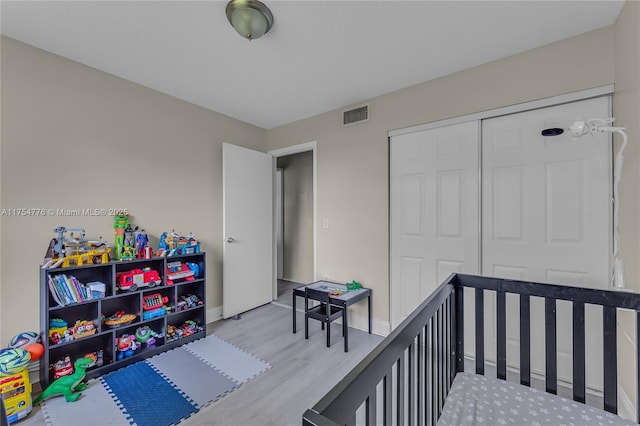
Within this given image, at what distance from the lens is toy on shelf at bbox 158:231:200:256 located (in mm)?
2486

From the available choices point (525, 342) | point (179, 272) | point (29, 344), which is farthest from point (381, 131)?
point (29, 344)

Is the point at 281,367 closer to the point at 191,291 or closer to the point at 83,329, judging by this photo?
the point at 191,291

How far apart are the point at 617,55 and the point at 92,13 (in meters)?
3.34

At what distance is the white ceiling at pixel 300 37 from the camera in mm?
1600

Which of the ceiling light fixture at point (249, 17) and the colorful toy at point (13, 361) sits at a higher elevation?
the ceiling light fixture at point (249, 17)

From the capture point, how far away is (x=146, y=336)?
226cm

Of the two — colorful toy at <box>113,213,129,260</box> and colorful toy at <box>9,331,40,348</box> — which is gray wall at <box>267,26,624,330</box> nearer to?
colorful toy at <box>113,213,129,260</box>

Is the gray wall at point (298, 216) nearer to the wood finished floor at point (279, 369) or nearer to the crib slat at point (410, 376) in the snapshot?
the wood finished floor at point (279, 369)

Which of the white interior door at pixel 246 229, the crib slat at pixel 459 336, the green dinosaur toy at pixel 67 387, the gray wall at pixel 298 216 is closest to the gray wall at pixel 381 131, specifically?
the white interior door at pixel 246 229

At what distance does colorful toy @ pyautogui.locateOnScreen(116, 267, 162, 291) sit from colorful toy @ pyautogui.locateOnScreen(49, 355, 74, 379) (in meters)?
0.56

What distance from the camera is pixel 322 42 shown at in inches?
74.8

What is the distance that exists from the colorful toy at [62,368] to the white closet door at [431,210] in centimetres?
265

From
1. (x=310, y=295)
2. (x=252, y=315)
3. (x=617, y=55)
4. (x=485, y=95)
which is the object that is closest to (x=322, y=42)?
(x=485, y=95)

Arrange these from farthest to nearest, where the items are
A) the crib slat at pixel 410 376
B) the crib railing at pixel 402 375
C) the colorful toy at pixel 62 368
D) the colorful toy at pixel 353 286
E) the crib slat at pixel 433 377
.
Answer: the colorful toy at pixel 353 286 < the colorful toy at pixel 62 368 < the crib slat at pixel 433 377 < the crib slat at pixel 410 376 < the crib railing at pixel 402 375
